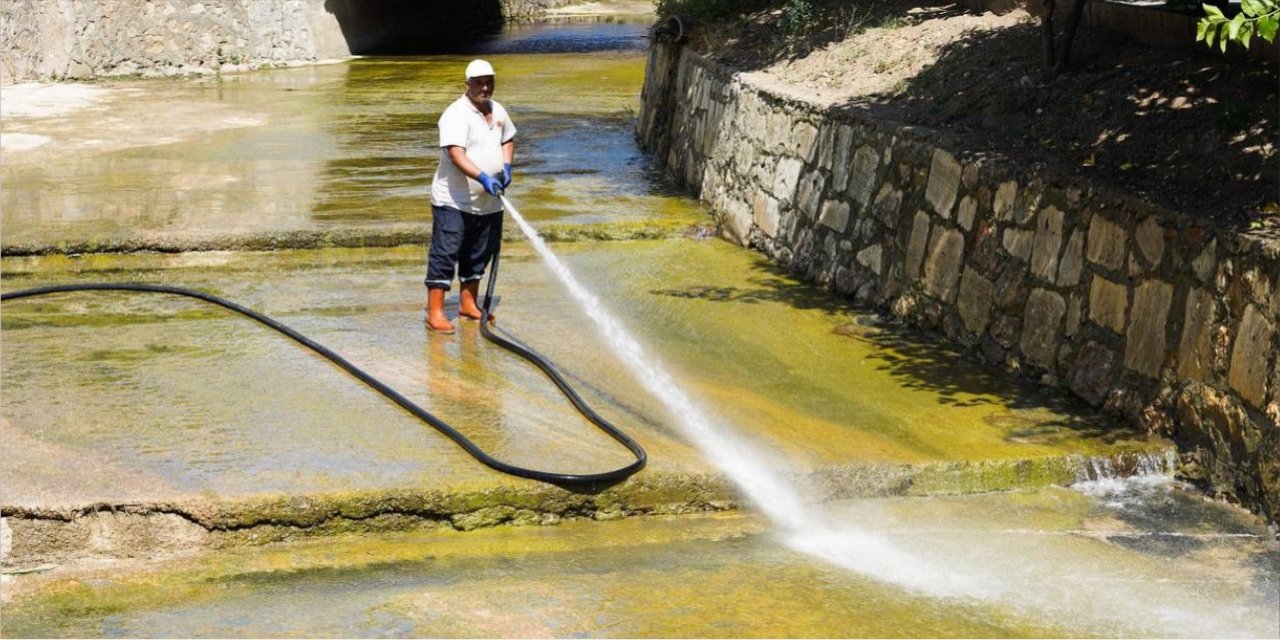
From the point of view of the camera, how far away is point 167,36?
2200 cm

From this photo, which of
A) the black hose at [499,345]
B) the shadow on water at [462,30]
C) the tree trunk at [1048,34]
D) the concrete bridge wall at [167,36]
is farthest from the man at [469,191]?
the shadow on water at [462,30]

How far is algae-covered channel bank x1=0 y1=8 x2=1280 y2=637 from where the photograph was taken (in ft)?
16.7

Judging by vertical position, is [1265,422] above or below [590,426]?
above

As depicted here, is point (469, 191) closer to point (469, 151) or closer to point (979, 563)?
point (469, 151)

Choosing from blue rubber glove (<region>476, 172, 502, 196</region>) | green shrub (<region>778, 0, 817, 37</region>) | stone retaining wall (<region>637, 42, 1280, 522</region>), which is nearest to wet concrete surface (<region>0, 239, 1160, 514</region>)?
stone retaining wall (<region>637, 42, 1280, 522</region>)

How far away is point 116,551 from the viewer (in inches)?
215

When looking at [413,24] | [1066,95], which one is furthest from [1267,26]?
[413,24]

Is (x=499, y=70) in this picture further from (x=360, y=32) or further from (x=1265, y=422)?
(x=1265, y=422)

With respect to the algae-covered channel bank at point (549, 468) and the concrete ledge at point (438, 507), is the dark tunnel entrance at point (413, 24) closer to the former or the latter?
the algae-covered channel bank at point (549, 468)

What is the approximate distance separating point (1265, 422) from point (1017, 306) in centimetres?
189

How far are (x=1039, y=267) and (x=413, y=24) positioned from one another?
24.6 meters

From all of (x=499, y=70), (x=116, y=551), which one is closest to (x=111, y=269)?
(x=116, y=551)

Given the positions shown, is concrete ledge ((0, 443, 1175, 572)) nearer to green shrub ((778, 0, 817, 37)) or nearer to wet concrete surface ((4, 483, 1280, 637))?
wet concrete surface ((4, 483, 1280, 637))

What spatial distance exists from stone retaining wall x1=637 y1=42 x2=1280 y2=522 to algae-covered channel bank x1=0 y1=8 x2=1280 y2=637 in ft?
0.75
